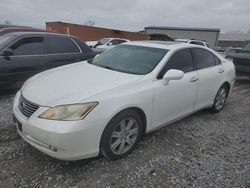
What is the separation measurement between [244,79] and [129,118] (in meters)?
8.50

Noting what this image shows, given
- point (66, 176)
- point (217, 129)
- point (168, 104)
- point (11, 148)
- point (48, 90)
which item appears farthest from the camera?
point (217, 129)

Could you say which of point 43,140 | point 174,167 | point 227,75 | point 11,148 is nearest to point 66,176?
point 43,140

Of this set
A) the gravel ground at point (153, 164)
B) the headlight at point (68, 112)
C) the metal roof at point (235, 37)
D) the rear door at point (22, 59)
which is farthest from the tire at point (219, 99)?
the metal roof at point (235, 37)

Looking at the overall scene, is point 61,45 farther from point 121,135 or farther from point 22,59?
point 121,135

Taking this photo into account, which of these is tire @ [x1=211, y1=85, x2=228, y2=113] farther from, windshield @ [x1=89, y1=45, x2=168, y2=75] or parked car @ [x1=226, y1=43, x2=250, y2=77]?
parked car @ [x1=226, y1=43, x2=250, y2=77]

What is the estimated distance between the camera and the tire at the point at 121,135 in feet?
9.75

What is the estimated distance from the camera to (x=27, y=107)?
118 inches

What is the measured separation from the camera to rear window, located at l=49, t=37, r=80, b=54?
6.20m

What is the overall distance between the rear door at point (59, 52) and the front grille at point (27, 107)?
2.94 metres

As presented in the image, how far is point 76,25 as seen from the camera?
70.1 ft

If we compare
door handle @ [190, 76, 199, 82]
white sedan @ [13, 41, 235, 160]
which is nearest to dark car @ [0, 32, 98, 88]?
white sedan @ [13, 41, 235, 160]

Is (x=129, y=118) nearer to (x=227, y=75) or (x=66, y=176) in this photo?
(x=66, y=176)

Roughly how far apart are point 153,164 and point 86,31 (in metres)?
20.4

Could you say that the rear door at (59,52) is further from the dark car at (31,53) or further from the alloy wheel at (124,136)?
the alloy wheel at (124,136)
